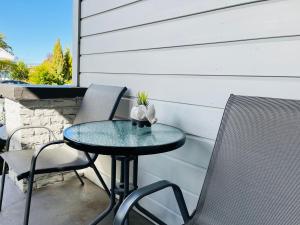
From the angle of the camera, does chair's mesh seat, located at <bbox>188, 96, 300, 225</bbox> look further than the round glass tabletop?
No

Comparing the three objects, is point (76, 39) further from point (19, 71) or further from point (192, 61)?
point (19, 71)

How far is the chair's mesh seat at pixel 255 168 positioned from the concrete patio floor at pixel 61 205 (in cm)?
107

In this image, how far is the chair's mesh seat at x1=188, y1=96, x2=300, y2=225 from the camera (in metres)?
1.07

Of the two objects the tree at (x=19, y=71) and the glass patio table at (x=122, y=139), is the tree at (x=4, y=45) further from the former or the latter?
the glass patio table at (x=122, y=139)

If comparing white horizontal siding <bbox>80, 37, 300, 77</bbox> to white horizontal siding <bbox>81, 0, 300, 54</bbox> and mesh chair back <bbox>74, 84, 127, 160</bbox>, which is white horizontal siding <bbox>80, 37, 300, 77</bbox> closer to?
white horizontal siding <bbox>81, 0, 300, 54</bbox>

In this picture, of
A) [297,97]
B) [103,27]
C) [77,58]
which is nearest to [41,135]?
[77,58]

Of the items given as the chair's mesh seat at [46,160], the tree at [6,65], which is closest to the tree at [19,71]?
the tree at [6,65]

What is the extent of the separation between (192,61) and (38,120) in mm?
1590

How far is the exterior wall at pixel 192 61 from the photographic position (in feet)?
4.49

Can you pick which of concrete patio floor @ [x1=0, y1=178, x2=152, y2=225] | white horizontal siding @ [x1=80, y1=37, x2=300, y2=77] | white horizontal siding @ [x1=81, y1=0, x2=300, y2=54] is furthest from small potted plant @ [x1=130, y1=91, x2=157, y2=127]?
concrete patio floor @ [x1=0, y1=178, x2=152, y2=225]

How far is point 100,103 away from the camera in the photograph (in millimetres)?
2287

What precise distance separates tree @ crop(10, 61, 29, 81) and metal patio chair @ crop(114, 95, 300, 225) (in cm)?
1153

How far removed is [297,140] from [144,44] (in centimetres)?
137

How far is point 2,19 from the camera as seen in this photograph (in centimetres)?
1825
